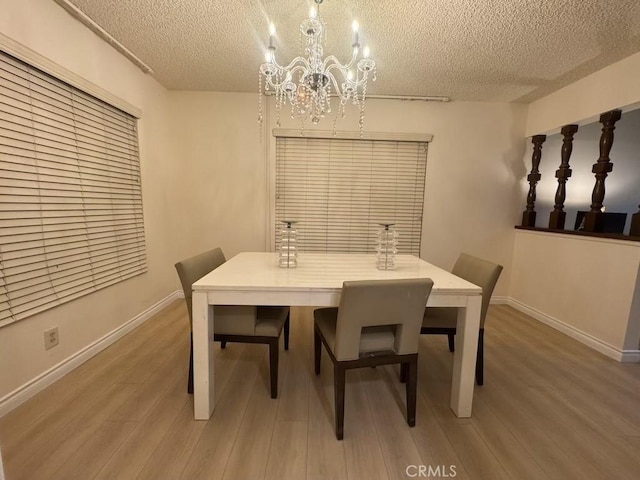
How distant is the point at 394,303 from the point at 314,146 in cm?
233

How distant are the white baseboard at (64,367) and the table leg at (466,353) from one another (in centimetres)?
241

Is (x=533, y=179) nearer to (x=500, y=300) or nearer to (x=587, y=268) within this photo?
(x=587, y=268)

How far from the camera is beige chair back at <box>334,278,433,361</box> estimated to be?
1.28 meters

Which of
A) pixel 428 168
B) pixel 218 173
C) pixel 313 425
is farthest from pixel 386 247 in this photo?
pixel 218 173

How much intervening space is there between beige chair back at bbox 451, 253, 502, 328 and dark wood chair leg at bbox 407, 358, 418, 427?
22.8 inches

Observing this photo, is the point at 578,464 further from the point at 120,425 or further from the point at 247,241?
the point at 247,241

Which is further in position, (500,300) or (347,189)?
(500,300)

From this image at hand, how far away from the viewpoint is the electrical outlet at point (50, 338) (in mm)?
1722

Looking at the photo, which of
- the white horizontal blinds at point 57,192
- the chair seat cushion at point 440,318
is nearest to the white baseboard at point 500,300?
the chair seat cushion at point 440,318

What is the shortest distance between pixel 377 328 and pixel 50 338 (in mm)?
1989

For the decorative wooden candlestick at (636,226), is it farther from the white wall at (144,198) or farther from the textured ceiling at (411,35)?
the white wall at (144,198)

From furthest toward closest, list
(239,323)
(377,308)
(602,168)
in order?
1. (602,168)
2. (239,323)
3. (377,308)

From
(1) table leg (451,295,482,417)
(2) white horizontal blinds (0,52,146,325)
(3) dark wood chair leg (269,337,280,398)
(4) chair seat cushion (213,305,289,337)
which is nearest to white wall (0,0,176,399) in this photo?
(2) white horizontal blinds (0,52,146,325)

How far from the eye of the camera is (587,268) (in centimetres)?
247
